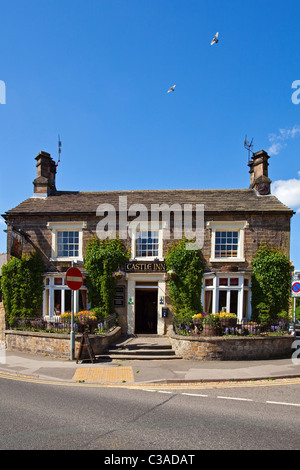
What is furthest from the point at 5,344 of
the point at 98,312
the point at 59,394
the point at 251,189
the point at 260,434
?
the point at 251,189

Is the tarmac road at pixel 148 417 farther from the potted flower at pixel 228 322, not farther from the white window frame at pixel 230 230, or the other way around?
the white window frame at pixel 230 230

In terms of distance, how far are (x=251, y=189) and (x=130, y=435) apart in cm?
1615

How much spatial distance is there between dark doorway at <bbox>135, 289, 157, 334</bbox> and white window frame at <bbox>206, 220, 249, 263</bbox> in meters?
4.28

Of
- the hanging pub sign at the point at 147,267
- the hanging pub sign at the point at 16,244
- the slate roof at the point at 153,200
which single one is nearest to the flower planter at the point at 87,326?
the hanging pub sign at the point at 147,267

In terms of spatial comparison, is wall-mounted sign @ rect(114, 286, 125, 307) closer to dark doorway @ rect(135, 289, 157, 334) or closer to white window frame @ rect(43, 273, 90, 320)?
white window frame @ rect(43, 273, 90, 320)

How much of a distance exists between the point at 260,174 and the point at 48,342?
13.7 metres

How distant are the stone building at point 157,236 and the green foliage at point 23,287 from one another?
47 cm

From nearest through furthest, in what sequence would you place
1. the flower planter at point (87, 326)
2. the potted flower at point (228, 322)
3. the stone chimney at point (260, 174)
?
the potted flower at point (228, 322)
the flower planter at point (87, 326)
the stone chimney at point (260, 174)

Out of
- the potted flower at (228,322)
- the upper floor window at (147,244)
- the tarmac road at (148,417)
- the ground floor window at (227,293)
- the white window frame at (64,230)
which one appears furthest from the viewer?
the white window frame at (64,230)

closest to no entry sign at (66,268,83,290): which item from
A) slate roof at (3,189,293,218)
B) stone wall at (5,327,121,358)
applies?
stone wall at (5,327,121,358)

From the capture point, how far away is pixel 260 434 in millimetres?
5570

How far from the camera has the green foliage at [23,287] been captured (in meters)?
17.0

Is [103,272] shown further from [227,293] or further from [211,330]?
[211,330]

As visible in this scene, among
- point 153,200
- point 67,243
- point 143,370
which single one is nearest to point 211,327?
point 143,370
